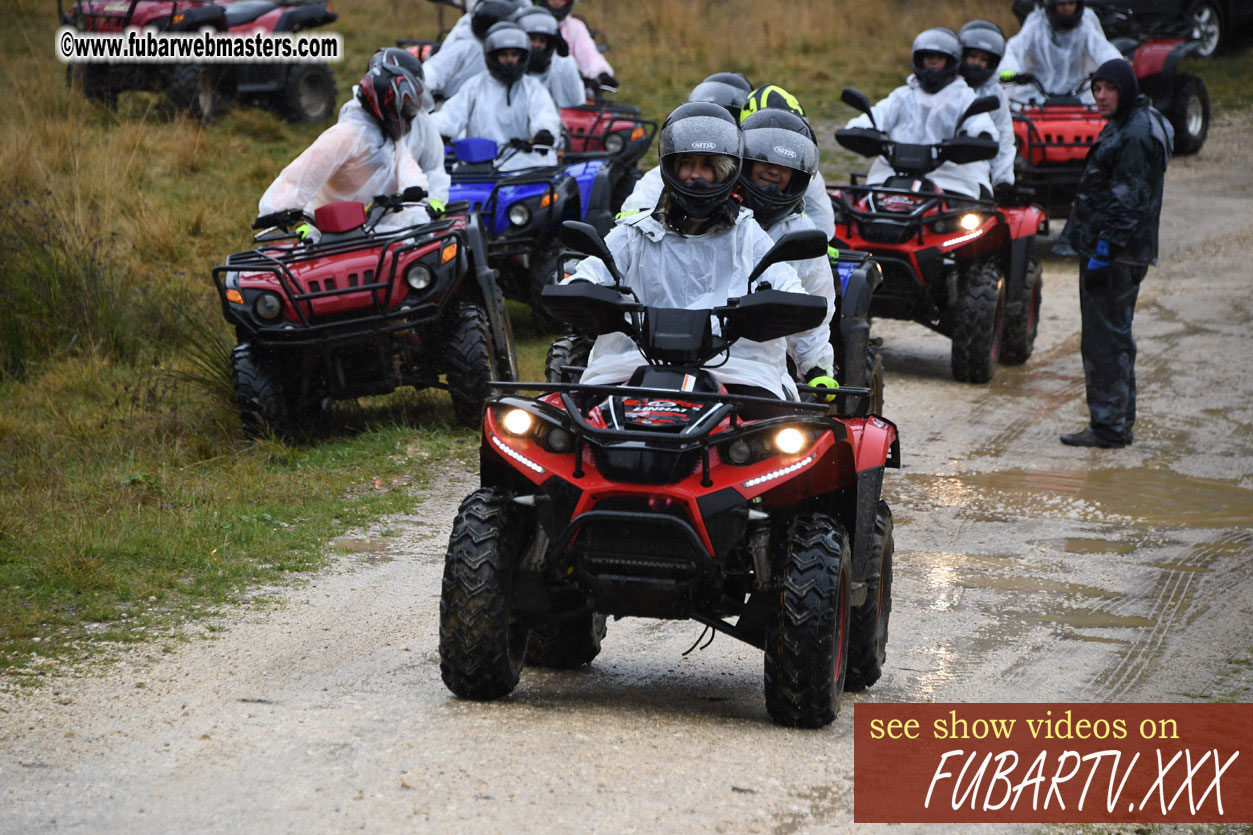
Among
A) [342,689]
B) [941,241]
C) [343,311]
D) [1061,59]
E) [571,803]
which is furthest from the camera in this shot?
[1061,59]

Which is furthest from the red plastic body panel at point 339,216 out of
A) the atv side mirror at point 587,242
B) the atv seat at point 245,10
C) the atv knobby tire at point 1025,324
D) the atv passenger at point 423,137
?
the atv seat at point 245,10

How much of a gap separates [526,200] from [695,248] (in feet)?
20.2

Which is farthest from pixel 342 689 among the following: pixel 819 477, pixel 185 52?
pixel 185 52

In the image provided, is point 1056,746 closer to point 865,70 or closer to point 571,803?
point 571,803

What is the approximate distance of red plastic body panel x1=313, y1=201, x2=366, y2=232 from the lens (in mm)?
9250

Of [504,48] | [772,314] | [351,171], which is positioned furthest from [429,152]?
[772,314]

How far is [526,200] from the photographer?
11.6 m

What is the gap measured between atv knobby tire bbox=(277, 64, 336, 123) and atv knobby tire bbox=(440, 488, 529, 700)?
15131 mm

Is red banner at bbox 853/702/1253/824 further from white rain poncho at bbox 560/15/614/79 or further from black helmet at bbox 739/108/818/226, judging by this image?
white rain poncho at bbox 560/15/614/79

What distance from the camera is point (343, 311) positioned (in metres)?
8.91

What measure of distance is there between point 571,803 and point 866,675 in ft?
5.43

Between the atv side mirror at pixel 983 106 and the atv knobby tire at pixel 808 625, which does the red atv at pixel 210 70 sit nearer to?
the atv side mirror at pixel 983 106

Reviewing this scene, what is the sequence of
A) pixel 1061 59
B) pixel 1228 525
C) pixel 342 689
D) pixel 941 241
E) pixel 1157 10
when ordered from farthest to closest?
pixel 1157 10 < pixel 1061 59 < pixel 941 241 < pixel 1228 525 < pixel 342 689

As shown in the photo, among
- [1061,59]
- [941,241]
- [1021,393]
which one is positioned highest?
[1061,59]
